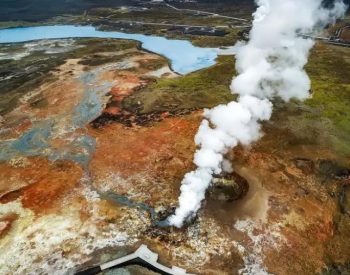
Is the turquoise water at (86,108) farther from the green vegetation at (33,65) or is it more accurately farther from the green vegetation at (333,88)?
the green vegetation at (333,88)

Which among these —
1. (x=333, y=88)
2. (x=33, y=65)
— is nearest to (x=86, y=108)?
(x=33, y=65)

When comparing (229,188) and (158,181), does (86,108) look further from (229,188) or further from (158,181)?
(229,188)

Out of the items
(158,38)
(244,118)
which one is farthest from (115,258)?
(158,38)

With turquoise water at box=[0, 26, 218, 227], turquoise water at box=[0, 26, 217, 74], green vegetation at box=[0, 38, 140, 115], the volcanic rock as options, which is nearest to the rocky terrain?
the volcanic rock

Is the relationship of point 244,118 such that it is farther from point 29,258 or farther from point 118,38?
point 118,38

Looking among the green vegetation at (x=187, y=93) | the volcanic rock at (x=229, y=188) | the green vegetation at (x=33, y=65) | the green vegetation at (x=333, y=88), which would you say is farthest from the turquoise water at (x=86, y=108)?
the green vegetation at (x=333, y=88)

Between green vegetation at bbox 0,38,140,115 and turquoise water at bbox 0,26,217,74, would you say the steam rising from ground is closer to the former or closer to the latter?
turquoise water at bbox 0,26,217,74
